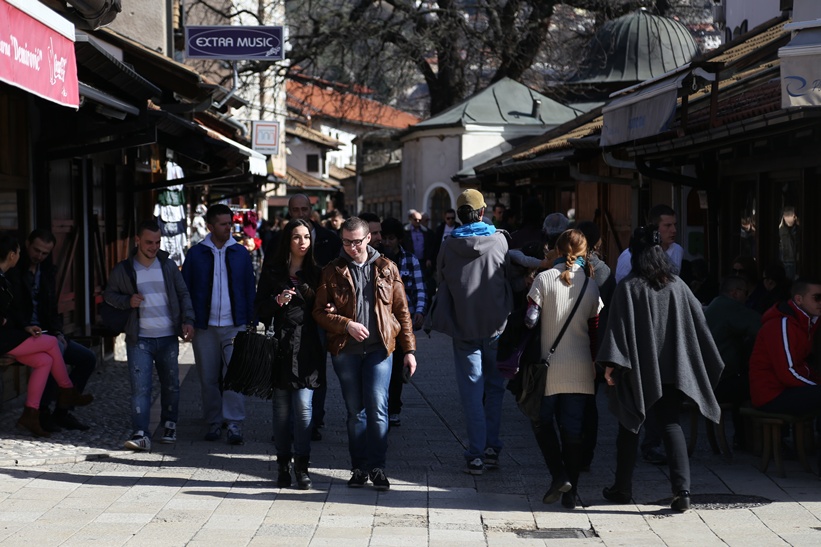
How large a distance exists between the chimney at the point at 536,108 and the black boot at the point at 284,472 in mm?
26034

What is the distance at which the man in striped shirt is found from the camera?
32.3 feet

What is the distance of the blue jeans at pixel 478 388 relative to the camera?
820cm

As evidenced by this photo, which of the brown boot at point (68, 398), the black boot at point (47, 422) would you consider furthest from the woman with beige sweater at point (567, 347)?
the black boot at point (47, 422)

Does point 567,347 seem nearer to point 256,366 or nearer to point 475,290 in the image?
point 475,290

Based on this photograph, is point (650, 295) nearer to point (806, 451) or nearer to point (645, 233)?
point (645, 233)

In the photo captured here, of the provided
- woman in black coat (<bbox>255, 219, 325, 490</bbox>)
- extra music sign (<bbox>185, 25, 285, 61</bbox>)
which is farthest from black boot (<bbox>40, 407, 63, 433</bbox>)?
extra music sign (<bbox>185, 25, 285, 61</bbox>)

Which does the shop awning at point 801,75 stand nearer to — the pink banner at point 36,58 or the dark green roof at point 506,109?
the pink banner at point 36,58

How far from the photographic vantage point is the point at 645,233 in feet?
23.4

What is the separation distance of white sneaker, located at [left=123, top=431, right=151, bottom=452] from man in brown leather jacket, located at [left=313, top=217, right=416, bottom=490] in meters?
1.92

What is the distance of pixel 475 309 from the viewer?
26.8 feet

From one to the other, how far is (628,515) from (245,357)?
103 inches

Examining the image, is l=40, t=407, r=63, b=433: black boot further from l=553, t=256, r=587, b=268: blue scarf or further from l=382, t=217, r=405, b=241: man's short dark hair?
l=553, t=256, r=587, b=268: blue scarf

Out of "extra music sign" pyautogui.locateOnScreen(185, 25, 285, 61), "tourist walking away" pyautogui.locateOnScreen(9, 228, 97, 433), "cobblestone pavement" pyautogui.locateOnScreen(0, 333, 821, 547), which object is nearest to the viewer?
"cobblestone pavement" pyautogui.locateOnScreen(0, 333, 821, 547)

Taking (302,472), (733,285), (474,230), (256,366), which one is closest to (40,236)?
(256,366)
